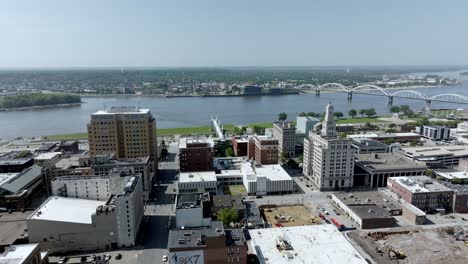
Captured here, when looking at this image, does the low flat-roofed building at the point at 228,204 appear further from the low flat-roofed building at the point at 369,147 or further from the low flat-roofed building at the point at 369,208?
the low flat-roofed building at the point at 369,147

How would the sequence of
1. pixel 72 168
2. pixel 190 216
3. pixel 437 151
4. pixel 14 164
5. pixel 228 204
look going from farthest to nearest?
pixel 437 151, pixel 14 164, pixel 72 168, pixel 228 204, pixel 190 216

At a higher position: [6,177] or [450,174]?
[6,177]

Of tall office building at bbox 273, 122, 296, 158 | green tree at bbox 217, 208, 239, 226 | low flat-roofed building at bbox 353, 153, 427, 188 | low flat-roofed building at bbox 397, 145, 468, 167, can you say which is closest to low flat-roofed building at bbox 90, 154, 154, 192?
green tree at bbox 217, 208, 239, 226

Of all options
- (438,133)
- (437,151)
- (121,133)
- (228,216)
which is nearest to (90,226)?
(228,216)

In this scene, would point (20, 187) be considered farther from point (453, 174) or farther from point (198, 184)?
point (453, 174)

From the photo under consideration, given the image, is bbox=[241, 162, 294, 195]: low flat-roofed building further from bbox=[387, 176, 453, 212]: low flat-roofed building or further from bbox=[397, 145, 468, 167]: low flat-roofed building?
bbox=[397, 145, 468, 167]: low flat-roofed building

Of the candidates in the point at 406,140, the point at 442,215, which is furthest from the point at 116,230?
the point at 406,140

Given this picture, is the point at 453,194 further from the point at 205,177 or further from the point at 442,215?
the point at 205,177
